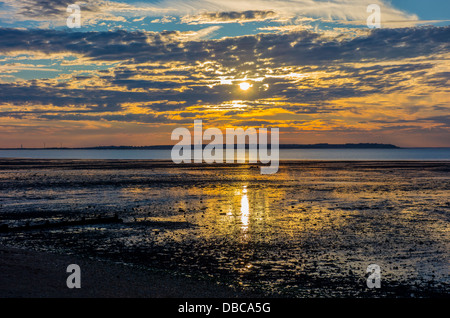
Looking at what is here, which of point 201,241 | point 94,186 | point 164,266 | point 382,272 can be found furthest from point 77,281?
point 94,186

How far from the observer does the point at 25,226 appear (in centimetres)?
2430

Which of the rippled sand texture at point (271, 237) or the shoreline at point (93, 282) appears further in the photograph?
the rippled sand texture at point (271, 237)

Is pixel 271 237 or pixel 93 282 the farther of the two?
pixel 271 237

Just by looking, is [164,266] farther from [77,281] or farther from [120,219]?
[120,219]

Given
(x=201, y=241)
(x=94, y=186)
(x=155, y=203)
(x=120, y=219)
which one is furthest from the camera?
(x=94, y=186)

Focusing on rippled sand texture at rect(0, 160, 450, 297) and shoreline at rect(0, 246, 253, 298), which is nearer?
shoreline at rect(0, 246, 253, 298)

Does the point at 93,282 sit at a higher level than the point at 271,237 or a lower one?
lower

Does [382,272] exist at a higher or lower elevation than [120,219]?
lower
